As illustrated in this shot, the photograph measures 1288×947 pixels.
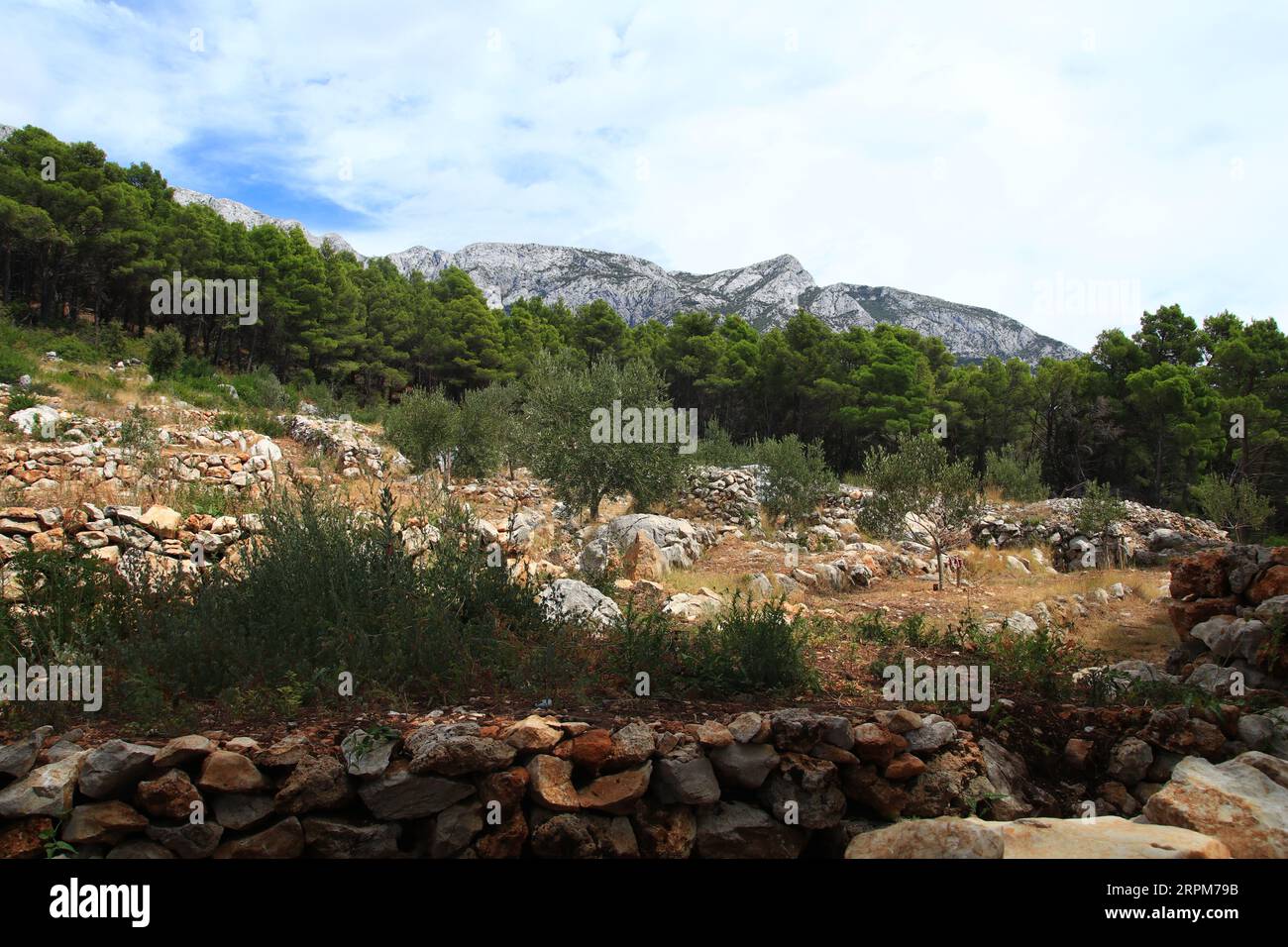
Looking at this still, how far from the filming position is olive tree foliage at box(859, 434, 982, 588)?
13.9 m

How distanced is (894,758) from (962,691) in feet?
4.75

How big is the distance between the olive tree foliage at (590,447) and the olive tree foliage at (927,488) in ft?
17.1

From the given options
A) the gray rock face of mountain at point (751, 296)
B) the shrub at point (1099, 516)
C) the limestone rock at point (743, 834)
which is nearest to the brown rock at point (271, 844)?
the limestone rock at point (743, 834)

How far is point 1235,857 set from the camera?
353 cm

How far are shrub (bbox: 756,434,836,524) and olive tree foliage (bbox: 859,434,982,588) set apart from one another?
4.49 meters

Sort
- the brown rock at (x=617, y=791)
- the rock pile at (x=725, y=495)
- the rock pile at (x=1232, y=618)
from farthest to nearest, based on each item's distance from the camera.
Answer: the rock pile at (x=725, y=495) → the rock pile at (x=1232, y=618) → the brown rock at (x=617, y=791)

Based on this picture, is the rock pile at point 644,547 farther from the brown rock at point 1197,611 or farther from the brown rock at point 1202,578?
the brown rock at point 1202,578

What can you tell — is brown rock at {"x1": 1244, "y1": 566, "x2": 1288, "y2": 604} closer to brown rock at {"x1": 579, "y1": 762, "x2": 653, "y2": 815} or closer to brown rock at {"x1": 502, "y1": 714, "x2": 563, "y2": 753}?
brown rock at {"x1": 579, "y1": 762, "x2": 653, "y2": 815}

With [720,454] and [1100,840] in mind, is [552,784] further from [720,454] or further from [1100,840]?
[720,454]

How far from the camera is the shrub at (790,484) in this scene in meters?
21.0

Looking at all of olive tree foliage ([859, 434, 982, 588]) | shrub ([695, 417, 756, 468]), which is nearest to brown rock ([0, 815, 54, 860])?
olive tree foliage ([859, 434, 982, 588])
